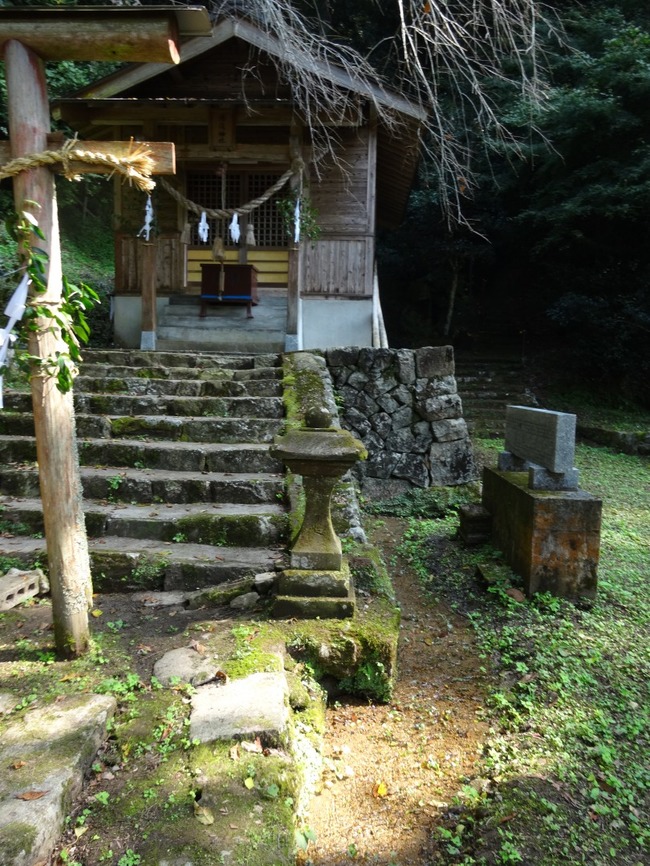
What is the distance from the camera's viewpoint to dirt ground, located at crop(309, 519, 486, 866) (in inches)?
103

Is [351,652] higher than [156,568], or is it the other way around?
[156,568]

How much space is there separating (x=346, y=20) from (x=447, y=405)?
13379mm

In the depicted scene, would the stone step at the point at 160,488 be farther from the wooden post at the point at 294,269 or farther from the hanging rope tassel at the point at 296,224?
the hanging rope tassel at the point at 296,224

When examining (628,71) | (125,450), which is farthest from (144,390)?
(628,71)

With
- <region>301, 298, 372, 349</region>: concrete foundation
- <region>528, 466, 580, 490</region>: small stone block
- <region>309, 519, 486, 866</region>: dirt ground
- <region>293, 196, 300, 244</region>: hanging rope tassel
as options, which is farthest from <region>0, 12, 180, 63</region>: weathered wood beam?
<region>301, 298, 372, 349</region>: concrete foundation

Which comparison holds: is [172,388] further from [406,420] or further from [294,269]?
[406,420]

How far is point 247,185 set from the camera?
10.6 meters

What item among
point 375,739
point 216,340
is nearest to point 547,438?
point 375,739

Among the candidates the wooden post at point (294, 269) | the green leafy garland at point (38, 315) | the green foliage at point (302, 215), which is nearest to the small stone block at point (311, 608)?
the green leafy garland at point (38, 315)

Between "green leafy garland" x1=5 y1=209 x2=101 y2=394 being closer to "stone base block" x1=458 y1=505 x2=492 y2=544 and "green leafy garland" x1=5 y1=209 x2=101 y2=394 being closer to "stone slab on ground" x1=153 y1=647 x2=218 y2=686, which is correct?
"stone slab on ground" x1=153 y1=647 x2=218 y2=686

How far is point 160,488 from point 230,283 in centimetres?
535

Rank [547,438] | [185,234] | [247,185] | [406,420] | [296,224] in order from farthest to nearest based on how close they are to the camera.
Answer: [247,185], [185,234], [296,224], [406,420], [547,438]

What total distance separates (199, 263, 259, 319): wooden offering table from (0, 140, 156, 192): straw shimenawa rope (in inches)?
259

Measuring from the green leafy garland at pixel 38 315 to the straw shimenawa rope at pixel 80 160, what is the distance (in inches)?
7.7
